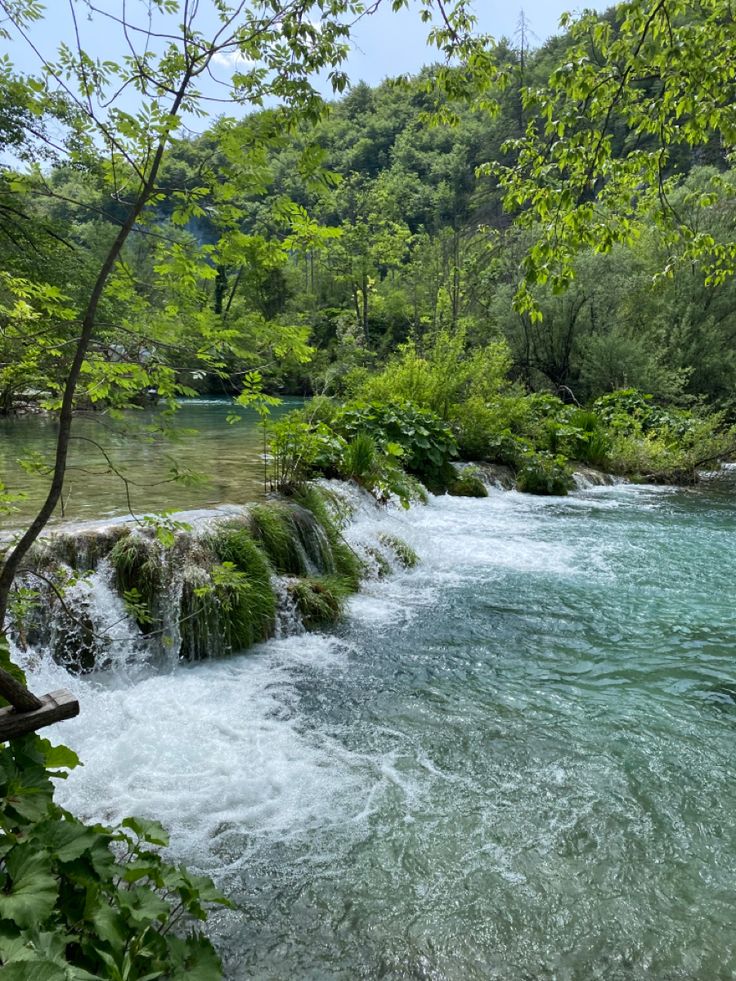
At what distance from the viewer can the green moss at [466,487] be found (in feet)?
39.9

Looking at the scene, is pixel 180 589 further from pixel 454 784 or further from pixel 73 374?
pixel 73 374

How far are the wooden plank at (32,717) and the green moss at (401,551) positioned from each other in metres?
6.45

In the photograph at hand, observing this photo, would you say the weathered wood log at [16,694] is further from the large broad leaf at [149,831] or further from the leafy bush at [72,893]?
the large broad leaf at [149,831]

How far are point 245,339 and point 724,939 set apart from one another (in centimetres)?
370

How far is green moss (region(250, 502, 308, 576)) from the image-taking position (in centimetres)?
672

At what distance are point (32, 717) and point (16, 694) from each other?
0.28 feet

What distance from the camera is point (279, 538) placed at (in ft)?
22.4

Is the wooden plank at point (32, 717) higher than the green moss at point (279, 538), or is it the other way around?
the wooden plank at point (32, 717)

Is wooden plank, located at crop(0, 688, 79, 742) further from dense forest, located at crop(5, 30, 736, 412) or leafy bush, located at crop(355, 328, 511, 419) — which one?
leafy bush, located at crop(355, 328, 511, 419)

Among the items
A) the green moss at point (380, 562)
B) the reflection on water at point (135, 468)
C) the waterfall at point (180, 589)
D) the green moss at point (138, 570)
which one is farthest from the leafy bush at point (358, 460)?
the green moss at point (138, 570)

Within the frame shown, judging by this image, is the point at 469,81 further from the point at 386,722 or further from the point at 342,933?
the point at 342,933

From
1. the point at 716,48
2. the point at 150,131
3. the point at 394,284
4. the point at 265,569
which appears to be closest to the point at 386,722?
the point at 265,569

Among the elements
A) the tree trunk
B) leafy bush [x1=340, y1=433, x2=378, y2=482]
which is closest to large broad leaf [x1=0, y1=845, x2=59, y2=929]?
the tree trunk

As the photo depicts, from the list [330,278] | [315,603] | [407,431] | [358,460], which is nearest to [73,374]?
[315,603]
